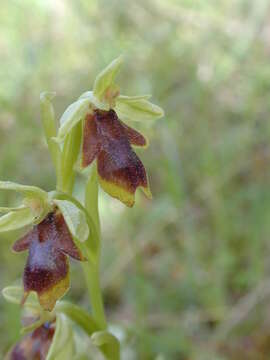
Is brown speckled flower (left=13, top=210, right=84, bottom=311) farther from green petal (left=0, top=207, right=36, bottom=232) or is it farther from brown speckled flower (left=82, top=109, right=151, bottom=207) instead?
brown speckled flower (left=82, top=109, right=151, bottom=207)

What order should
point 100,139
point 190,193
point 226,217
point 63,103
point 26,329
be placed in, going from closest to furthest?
point 100,139 → point 26,329 → point 226,217 → point 190,193 → point 63,103

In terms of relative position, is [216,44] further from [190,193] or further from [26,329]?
[26,329]

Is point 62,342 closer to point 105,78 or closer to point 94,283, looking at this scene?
point 94,283

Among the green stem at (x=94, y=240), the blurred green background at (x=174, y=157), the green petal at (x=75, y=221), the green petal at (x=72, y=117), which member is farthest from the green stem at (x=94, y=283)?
the blurred green background at (x=174, y=157)

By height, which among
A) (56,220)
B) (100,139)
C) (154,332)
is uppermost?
(100,139)

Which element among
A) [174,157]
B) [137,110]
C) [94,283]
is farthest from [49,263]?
[174,157]

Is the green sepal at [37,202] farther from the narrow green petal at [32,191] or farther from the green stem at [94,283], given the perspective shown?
the green stem at [94,283]

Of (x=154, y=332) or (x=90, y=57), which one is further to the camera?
(x=90, y=57)

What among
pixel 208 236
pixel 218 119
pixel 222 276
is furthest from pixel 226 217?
pixel 218 119
